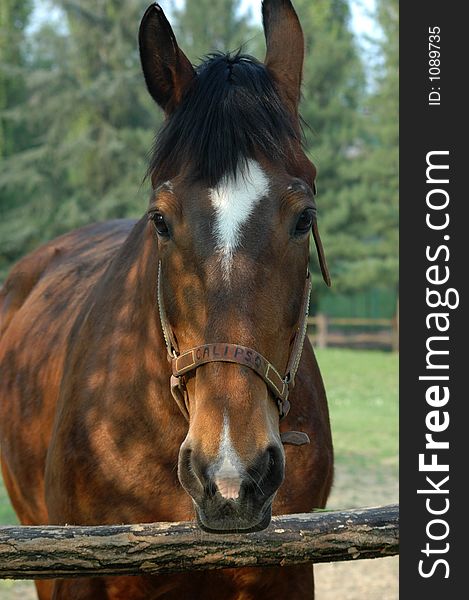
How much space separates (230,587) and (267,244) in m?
1.39

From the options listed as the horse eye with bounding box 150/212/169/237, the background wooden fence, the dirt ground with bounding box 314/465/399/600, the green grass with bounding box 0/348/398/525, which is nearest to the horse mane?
the horse eye with bounding box 150/212/169/237

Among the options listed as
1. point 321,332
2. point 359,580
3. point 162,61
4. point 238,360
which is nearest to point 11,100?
point 321,332

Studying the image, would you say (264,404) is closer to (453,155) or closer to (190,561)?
(190,561)

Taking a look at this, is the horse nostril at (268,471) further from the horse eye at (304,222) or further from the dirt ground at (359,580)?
the dirt ground at (359,580)

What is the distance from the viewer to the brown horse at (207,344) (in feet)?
7.93

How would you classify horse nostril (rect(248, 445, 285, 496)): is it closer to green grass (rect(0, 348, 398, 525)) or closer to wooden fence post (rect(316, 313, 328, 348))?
green grass (rect(0, 348, 398, 525))

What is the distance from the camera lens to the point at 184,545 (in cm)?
244

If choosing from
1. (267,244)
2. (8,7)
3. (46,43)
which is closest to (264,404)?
(267,244)

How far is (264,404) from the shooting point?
246cm

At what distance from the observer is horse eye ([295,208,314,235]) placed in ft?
8.94

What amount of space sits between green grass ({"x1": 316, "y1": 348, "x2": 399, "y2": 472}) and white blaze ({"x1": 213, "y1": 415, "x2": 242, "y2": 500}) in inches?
364

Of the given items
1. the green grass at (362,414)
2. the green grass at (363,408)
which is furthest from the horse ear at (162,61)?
the green grass at (363,408)

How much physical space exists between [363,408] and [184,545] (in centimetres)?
1442

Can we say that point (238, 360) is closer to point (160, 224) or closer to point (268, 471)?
point (268, 471)
